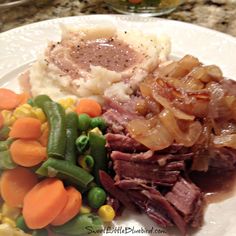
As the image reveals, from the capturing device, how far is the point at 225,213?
A: 3498 mm

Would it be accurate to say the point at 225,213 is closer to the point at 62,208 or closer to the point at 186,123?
the point at 186,123

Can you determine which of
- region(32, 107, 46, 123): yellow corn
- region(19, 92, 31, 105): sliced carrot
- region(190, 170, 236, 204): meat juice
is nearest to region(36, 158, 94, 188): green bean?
region(32, 107, 46, 123): yellow corn

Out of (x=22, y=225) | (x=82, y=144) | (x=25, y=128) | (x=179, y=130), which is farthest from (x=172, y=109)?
(x=22, y=225)

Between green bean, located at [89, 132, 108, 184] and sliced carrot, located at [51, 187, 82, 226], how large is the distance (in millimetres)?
357

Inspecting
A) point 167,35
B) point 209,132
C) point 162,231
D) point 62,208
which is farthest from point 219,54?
point 62,208

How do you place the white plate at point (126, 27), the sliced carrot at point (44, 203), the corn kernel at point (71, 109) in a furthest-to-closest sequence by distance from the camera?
1. the white plate at point (126, 27)
2. the corn kernel at point (71, 109)
3. the sliced carrot at point (44, 203)

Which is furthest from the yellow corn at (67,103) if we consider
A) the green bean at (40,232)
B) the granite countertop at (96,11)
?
the granite countertop at (96,11)

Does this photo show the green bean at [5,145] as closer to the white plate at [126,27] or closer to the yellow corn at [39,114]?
the yellow corn at [39,114]

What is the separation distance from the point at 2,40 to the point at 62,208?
107 inches

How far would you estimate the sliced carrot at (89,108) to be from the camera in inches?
161

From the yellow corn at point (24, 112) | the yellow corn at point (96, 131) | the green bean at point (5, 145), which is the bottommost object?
the yellow corn at point (96, 131)

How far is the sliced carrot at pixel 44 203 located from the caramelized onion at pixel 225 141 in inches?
52.9

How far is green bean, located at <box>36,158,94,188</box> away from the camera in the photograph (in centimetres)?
328

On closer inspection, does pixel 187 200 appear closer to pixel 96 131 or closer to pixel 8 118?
pixel 96 131
